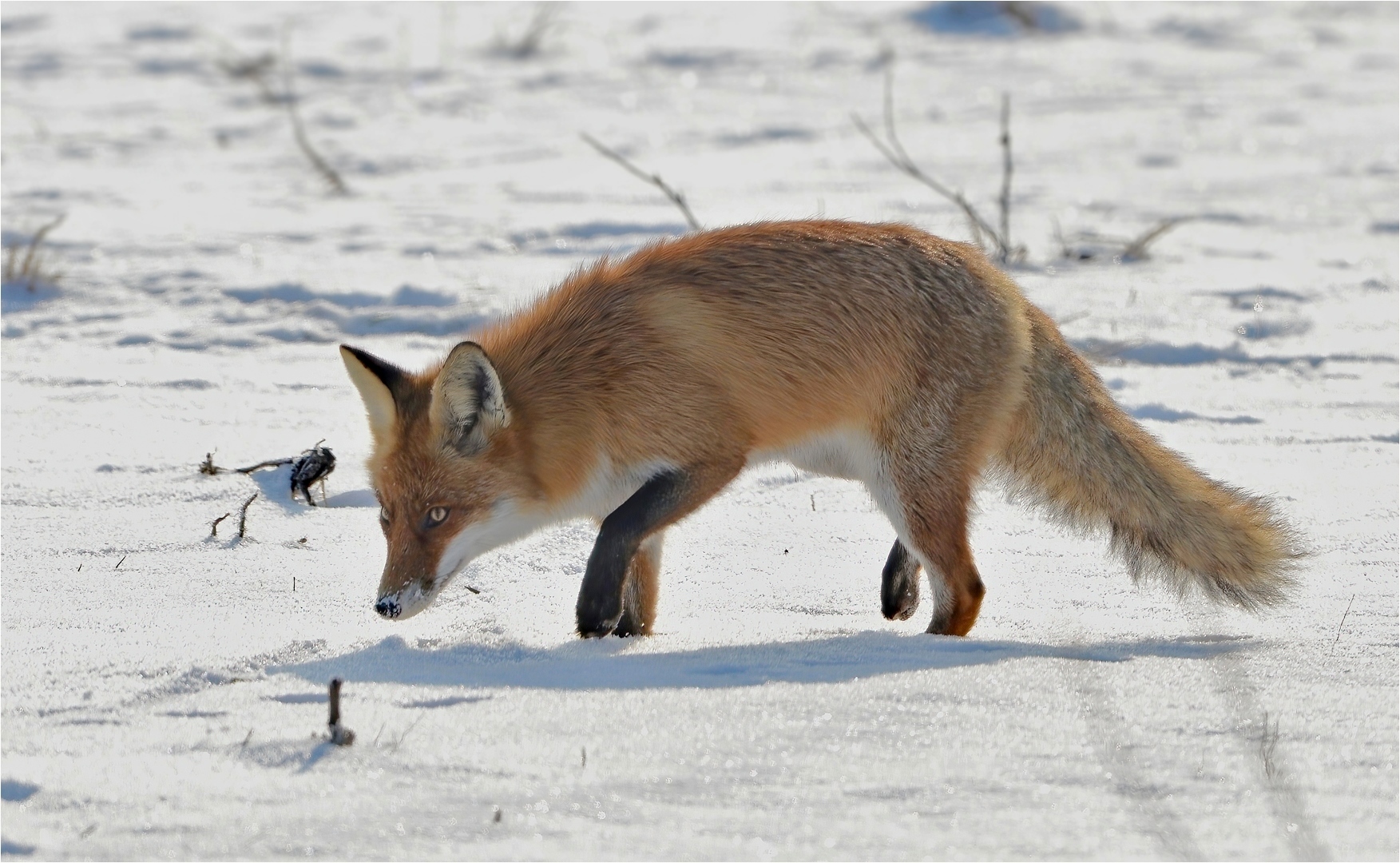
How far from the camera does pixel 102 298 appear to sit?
329 inches

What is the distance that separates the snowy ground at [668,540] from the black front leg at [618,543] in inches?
6.7

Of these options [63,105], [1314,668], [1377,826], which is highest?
[1377,826]

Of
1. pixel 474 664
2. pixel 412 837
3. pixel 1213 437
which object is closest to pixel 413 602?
pixel 474 664

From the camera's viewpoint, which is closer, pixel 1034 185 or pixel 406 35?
pixel 1034 185

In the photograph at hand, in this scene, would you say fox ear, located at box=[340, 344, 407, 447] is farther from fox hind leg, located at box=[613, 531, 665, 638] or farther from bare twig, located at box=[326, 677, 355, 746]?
bare twig, located at box=[326, 677, 355, 746]

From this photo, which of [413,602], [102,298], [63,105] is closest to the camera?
[413,602]

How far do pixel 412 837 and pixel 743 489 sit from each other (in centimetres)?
355

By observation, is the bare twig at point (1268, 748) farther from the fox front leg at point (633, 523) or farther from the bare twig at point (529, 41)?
the bare twig at point (529, 41)

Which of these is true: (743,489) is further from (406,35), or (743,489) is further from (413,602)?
(406,35)

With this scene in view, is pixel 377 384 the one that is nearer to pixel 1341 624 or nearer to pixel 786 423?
pixel 786 423

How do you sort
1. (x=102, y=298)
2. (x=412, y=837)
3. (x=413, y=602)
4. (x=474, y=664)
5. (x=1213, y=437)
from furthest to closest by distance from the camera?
(x=102, y=298), (x=1213, y=437), (x=413, y=602), (x=474, y=664), (x=412, y=837)

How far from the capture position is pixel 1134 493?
516 centimetres

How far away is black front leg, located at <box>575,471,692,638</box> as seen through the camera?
4.59 m

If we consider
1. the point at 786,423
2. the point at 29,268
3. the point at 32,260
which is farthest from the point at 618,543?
the point at 32,260
